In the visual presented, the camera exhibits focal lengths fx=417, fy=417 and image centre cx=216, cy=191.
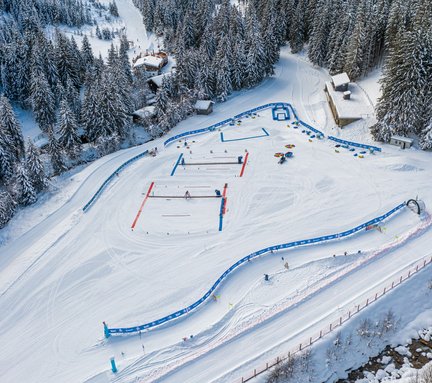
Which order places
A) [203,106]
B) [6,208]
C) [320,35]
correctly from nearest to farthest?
1. [6,208]
2. [203,106]
3. [320,35]

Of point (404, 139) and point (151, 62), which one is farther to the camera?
point (151, 62)

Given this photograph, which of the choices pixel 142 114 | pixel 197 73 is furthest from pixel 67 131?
pixel 197 73

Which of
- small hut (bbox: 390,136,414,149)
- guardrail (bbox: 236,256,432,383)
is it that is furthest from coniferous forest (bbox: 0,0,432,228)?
guardrail (bbox: 236,256,432,383)

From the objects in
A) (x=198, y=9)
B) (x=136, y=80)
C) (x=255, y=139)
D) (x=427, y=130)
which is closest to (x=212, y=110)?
(x=255, y=139)

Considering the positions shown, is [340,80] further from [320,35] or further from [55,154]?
[55,154]

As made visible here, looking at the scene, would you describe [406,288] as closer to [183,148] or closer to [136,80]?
[183,148]

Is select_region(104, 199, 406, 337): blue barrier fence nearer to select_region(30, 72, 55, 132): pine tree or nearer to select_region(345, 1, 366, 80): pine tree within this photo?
select_region(345, 1, 366, 80): pine tree
